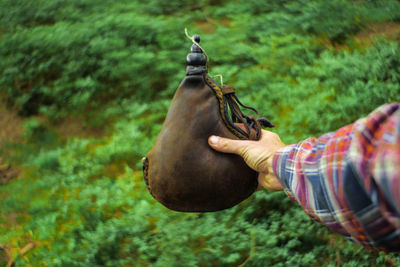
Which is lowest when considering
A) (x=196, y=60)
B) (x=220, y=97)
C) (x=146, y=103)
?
(x=146, y=103)

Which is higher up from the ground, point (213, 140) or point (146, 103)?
point (213, 140)

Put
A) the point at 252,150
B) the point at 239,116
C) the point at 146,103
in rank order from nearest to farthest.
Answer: the point at 252,150 < the point at 239,116 < the point at 146,103

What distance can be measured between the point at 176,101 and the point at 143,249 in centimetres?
125

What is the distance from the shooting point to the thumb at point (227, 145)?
136cm

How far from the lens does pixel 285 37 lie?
13.0ft

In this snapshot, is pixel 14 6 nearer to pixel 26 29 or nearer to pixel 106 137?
pixel 26 29

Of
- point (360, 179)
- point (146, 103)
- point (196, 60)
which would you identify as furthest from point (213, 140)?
point (146, 103)

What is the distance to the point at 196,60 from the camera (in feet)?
4.48

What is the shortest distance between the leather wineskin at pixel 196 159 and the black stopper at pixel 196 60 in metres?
0.02

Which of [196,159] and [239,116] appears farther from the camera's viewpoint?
[239,116]

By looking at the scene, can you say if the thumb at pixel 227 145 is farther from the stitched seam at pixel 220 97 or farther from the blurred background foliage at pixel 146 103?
the blurred background foliage at pixel 146 103

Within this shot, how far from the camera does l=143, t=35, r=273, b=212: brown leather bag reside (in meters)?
1.36

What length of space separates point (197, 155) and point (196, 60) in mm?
391

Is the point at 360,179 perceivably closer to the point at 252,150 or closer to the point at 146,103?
the point at 252,150
